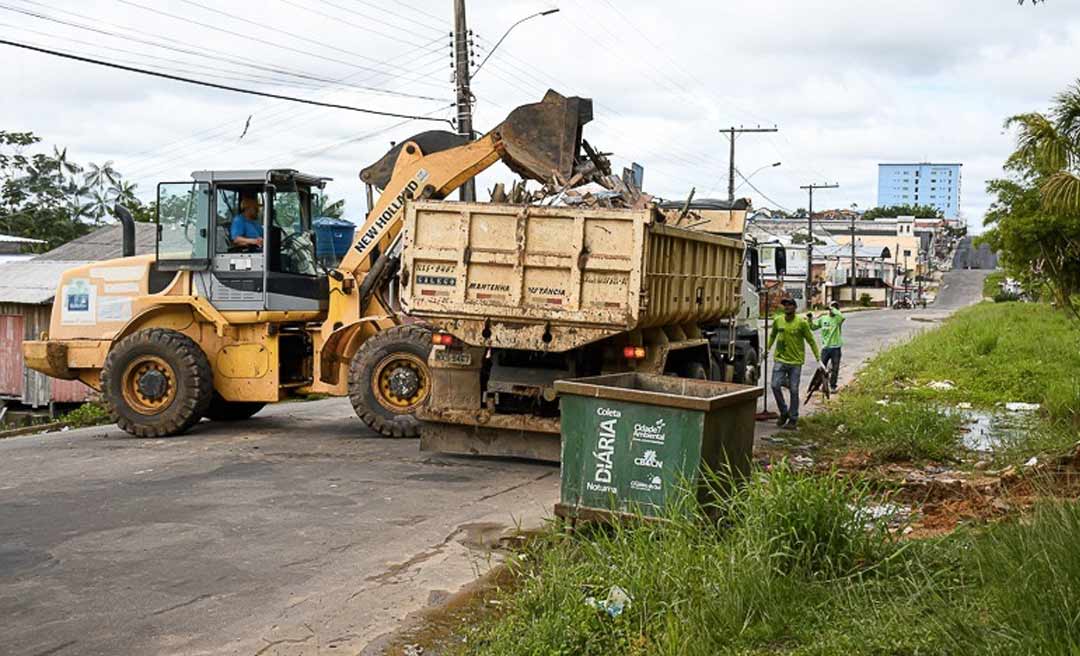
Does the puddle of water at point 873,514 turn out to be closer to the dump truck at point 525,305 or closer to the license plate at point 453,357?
the dump truck at point 525,305

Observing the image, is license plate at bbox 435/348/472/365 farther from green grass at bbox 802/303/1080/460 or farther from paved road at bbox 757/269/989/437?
paved road at bbox 757/269/989/437

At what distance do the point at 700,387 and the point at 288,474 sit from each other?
4.37 metres

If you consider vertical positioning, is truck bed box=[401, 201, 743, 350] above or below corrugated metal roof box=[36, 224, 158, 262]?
below

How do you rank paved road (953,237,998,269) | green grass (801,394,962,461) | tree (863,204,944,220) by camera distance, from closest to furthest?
green grass (801,394,962,461)
paved road (953,237,998,269)
tree (863,204,944,220)

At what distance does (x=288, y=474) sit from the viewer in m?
11.5

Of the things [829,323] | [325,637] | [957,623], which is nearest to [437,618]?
[325,637]

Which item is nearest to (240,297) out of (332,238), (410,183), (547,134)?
(332,238)

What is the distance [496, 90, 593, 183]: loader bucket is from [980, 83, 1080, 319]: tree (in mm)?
8693

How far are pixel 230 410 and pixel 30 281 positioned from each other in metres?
13.1

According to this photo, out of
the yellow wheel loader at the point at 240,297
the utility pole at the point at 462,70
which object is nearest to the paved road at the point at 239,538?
the yellow wheel loader at the point at 240,297

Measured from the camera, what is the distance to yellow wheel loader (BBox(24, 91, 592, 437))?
46.4 feet

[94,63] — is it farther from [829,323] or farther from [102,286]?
[829,323]

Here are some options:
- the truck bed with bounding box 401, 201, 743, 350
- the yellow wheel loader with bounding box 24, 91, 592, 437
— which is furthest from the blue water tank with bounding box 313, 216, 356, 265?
the truck bed with bounding box 401, 201, 743, 350

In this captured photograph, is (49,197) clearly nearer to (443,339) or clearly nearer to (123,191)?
(123,191)
